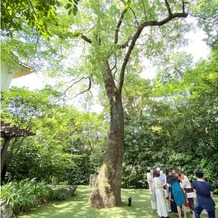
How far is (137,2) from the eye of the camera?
23.1ft

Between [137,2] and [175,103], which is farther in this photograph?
[175,103]

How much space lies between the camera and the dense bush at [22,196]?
18.8 ft

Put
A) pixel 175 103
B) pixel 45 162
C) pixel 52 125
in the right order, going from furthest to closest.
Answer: pixel 175 103 → pixel 52 125 → pixel 45 162

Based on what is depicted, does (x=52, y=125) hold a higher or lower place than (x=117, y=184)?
higher

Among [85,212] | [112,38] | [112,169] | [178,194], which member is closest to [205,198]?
[178,194]

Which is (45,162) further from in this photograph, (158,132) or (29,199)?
(158,132)

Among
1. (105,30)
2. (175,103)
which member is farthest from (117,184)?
(175,103)

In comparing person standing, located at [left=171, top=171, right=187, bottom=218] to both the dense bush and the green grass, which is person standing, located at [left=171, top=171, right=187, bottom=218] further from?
the dense bush

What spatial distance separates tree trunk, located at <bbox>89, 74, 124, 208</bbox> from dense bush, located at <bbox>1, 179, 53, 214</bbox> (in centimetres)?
193

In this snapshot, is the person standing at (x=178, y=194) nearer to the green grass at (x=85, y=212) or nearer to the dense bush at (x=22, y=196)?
the green grass at (x=85, y=212)

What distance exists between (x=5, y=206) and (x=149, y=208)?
15.2ft

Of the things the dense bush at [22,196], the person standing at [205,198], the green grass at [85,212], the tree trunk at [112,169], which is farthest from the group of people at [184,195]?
the dense bush at [22,196]

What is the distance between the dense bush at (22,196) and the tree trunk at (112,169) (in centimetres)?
193

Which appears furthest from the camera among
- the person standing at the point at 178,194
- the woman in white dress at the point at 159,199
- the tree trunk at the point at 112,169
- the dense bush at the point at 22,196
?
the tree trunk at the point at 112,169
